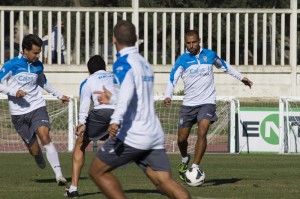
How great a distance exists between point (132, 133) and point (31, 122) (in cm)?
590

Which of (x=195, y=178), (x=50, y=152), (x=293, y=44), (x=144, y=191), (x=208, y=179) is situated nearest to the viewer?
(x=144, y=191)

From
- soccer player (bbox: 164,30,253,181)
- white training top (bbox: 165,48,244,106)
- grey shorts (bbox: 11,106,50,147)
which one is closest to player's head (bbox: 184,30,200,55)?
soccer player (bbox: 164,30,253,181)

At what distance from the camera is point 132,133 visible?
36.1 ft

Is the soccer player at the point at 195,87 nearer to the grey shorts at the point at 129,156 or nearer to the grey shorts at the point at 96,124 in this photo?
the grey shorts at the point at 96,124

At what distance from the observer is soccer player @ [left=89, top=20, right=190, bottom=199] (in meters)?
11.0

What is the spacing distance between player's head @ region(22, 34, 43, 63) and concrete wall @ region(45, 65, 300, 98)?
21095 mm

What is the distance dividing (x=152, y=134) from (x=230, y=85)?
27793 millimetres

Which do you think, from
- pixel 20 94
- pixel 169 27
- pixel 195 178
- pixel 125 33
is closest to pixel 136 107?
pixel 125 33

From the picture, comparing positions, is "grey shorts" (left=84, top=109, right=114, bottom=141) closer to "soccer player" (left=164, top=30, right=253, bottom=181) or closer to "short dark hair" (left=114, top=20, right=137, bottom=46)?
"soccer player" (left=164, top=30, right=253, bottom=181)

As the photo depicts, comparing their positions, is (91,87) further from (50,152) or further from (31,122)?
(31,122)

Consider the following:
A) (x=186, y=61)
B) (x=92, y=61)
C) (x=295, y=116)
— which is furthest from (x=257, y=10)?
(x=92, y=61)

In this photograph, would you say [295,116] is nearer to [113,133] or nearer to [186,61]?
[186,61]

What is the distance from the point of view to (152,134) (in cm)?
1104

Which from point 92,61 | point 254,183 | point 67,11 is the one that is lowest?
point 254,183
